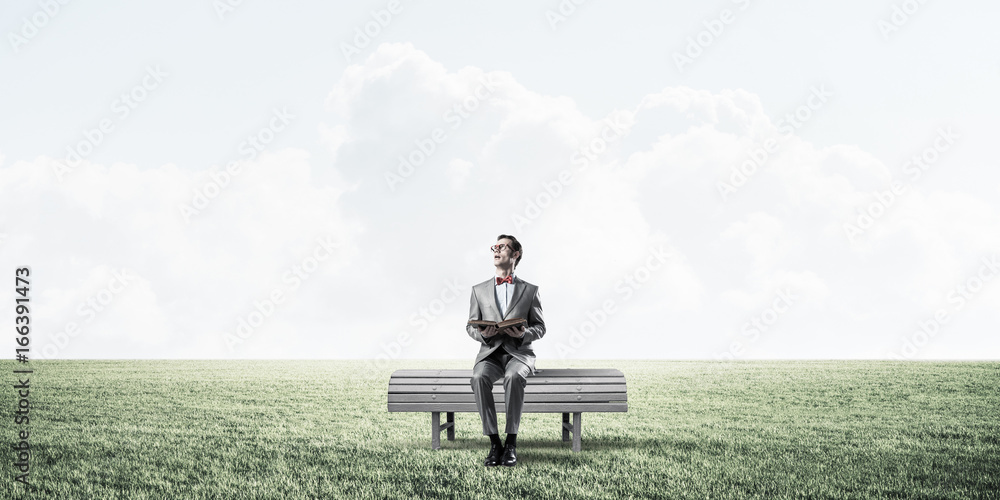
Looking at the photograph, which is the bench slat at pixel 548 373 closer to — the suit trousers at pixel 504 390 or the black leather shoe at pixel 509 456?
the suit trousers at pixel 504 390

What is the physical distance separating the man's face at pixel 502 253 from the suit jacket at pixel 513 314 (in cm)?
18

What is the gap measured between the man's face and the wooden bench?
114 cm

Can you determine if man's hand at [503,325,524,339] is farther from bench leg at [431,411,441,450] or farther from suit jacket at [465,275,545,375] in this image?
bench leg at [431,411,441,450]

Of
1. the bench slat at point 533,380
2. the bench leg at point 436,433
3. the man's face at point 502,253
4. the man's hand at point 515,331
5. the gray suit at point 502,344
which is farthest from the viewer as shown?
the bench leg at point 436,433

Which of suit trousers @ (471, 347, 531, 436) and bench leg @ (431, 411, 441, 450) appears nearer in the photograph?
suit trousers @ (471, 347, 531, 436)

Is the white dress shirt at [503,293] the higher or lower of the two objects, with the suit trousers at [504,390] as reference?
higher

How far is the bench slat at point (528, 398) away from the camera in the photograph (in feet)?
24.7

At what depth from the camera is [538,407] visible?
7.51 m

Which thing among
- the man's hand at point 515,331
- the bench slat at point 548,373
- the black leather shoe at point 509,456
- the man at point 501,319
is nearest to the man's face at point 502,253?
the man at point 501,319

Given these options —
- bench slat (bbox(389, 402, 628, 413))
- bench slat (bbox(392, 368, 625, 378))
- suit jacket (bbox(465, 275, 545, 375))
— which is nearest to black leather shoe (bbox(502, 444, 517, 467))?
bench slat (bbox(389, 402, 628, 413))

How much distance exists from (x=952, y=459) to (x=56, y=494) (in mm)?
8020

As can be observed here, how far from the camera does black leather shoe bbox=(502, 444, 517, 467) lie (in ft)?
22.6

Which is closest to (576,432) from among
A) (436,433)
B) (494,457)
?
(494,457)

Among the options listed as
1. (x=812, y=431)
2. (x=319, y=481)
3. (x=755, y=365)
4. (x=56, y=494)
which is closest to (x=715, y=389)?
(x=812, y=431)
